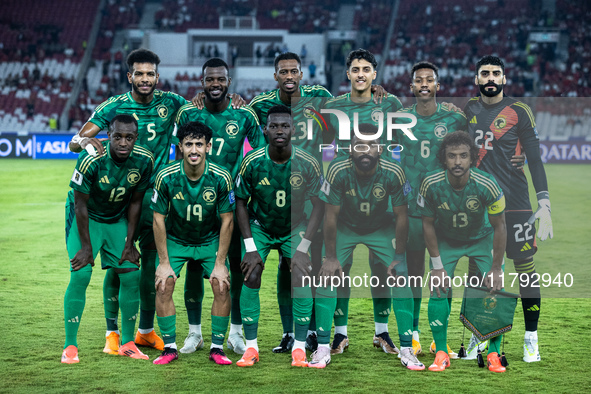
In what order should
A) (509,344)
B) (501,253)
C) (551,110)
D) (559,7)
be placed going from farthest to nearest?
(559,7)
(551,110)
(509,344)
(501,253)

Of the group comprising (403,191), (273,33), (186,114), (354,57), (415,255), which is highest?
(273,33)

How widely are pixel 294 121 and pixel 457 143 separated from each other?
4.33ft

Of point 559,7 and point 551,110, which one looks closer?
point 551,110

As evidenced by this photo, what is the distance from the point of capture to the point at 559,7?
3170 cm

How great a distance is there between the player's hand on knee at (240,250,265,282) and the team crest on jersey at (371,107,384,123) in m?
1.41

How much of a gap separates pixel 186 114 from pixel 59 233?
626 centimetres

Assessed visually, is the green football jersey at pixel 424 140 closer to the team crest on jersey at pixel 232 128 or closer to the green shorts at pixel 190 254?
the team crest on jersey at pixel 232 128

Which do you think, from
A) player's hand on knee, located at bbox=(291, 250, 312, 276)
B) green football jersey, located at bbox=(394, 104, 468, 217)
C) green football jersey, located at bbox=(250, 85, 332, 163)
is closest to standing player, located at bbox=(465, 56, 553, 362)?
green football jersey, located at bbox=(394, 104, 468, 217)

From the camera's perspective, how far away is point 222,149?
5508 mm

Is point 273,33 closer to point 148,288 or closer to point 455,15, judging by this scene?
point 455,15

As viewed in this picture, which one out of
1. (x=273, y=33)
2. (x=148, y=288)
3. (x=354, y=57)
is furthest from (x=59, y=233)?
(x=273, y=33)

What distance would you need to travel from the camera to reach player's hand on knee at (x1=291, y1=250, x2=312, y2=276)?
5164mm

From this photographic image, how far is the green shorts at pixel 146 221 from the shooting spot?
5547 mm

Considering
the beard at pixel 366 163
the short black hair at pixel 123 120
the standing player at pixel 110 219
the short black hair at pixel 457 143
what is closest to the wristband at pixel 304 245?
the beard at pixel 366 163
